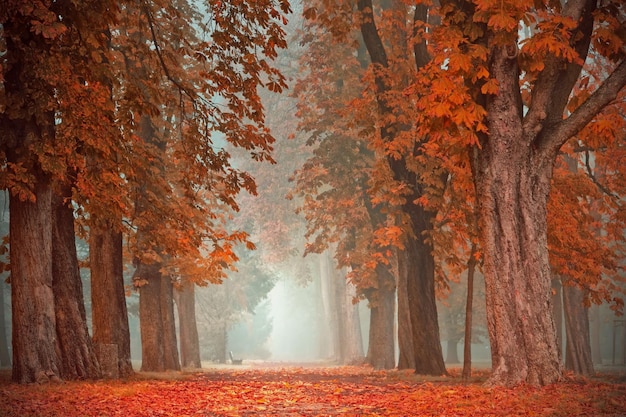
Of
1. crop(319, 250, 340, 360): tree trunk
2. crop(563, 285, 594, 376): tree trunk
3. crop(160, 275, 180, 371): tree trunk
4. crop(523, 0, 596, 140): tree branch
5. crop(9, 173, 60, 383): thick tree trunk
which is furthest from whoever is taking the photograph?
crop(319, 250, 340, 360): tree trunk

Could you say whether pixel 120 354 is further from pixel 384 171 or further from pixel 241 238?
pixel 384 171

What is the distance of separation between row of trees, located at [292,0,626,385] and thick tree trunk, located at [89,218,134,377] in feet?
21.2

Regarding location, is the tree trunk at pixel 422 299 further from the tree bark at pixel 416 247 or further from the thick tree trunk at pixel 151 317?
the thick tree trunk at pixel 151 317

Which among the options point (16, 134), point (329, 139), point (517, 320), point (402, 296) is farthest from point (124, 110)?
point (329, 139)

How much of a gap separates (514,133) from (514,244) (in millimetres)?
1799

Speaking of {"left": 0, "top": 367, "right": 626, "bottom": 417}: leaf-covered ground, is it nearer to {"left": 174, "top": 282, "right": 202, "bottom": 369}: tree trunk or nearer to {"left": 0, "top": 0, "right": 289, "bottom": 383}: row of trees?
{"left": 0, "top": 0, "right": 289, "bottom": 383}: row of trees

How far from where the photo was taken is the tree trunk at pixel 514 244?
11203 millimetres

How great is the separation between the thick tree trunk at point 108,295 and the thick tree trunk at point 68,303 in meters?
1.68

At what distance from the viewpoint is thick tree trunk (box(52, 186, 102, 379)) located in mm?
13672

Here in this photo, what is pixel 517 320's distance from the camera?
1131 centimetres

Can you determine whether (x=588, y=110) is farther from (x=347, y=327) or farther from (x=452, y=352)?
(x=452, y=352)

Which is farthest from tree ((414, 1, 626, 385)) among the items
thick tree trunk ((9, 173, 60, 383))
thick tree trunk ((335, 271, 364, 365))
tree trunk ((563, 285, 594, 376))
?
thick tree trunk ((335, 271, 364, 365))

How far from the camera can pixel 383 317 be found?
1072 inches

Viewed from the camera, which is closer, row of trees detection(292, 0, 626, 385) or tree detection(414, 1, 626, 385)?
tree detection(414, 1, 626, 385)
